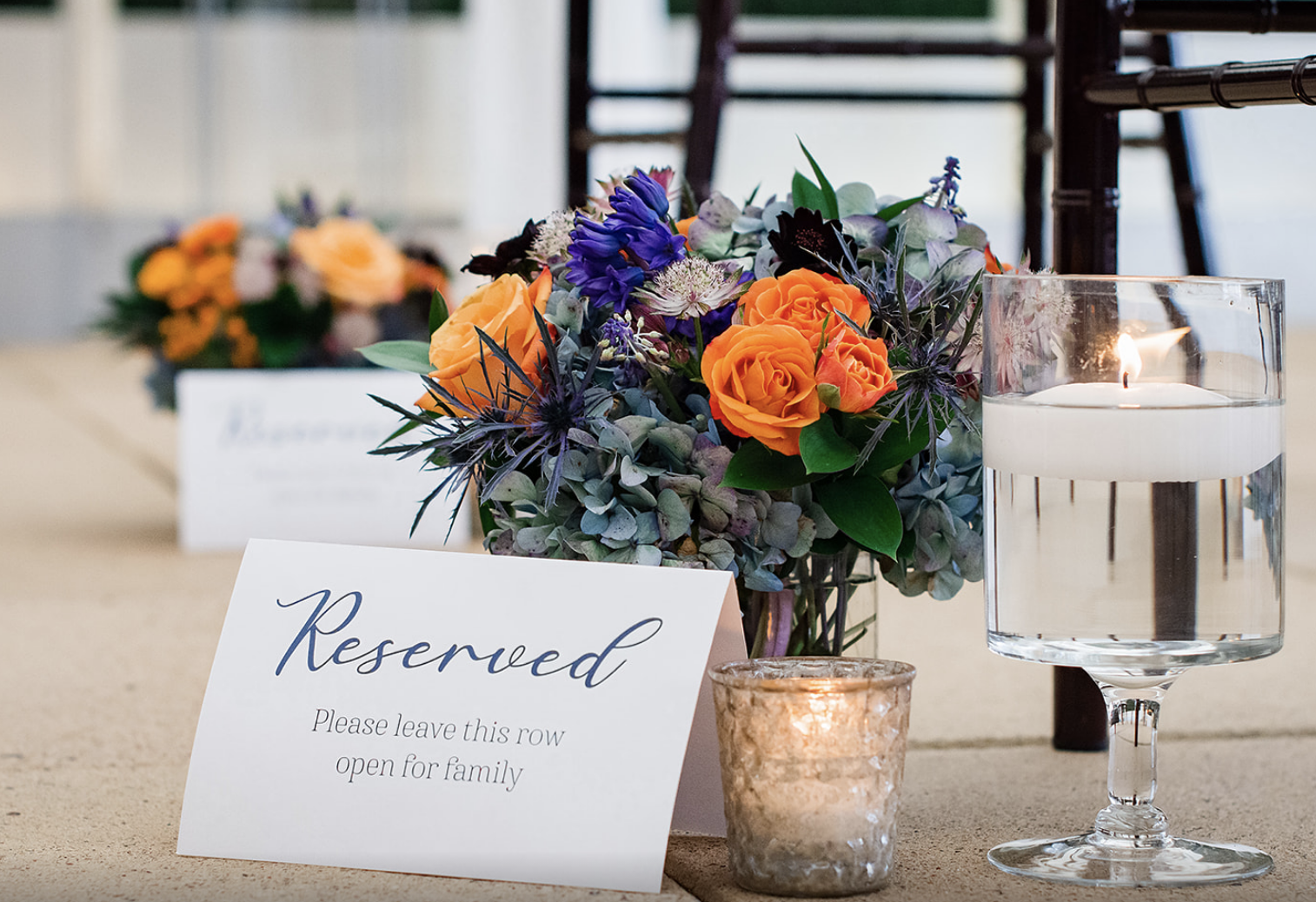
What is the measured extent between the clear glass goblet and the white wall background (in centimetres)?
567

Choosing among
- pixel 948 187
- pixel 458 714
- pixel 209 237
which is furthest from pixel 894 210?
pixel 209 237

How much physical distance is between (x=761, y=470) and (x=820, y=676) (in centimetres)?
11

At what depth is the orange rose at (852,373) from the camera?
0.81 m

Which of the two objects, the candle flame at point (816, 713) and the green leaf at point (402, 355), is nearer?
the candle flame at point (816, 713)

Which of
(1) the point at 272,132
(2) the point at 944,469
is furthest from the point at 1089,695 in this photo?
(1) the point at 272,132

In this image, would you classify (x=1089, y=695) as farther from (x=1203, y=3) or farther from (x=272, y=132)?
(x=272, y=132)

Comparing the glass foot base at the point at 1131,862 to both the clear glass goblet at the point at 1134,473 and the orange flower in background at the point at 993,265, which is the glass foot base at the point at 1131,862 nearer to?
the clear glass goblet at the point at 1134,473

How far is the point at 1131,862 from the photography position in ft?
2.80

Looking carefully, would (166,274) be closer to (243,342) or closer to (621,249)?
(243,342)

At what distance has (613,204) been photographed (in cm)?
89

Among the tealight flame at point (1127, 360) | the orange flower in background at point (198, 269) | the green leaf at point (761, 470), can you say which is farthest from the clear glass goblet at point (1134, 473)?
the orange flower in background at point (198, 269)

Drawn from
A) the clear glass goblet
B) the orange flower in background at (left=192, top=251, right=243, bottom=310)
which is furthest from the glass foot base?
the orange flower in background at (left=192, top=251, right=243, bottom=310)

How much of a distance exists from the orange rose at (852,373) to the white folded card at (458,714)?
110mm

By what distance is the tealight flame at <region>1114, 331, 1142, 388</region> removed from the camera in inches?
30.9
